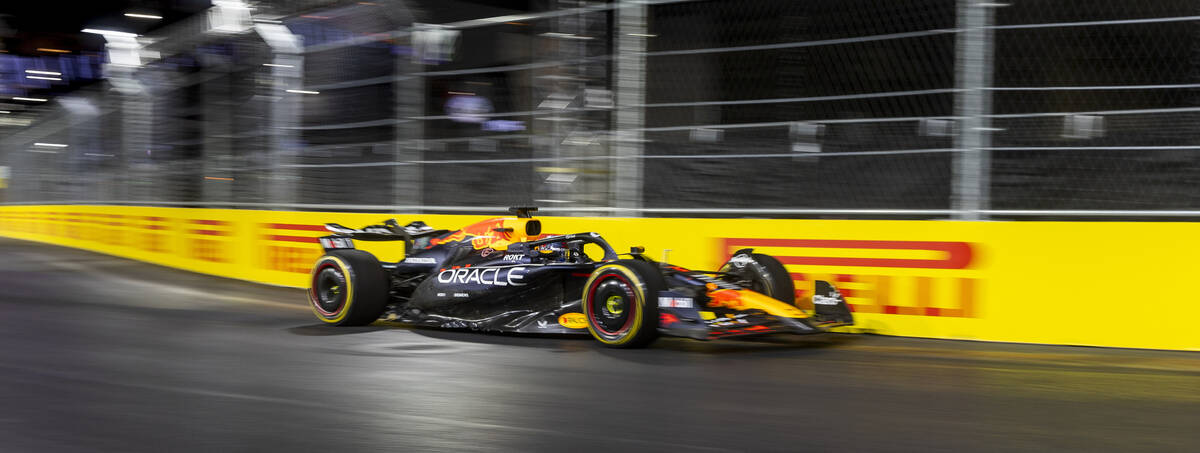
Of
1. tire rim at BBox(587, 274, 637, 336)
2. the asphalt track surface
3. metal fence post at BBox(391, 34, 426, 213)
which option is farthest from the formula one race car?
metal fence post at BBox(391, 34, 426, 213)

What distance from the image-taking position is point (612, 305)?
6805 mm

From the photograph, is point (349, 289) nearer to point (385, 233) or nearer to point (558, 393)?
point (385, 233)

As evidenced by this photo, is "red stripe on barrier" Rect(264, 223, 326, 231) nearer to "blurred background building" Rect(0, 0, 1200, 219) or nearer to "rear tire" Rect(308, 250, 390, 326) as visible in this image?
"blurred background building" Rect(0, 0, 1200, 219)

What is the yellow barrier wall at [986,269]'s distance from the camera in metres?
6.75

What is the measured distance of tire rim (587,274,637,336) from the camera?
6.61 meters

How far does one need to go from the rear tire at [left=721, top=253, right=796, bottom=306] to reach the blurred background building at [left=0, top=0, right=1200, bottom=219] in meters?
0.70

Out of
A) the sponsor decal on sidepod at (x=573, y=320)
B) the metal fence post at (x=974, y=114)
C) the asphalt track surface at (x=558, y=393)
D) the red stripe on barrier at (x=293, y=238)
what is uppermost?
the metal fence post at (x=974, y=114)

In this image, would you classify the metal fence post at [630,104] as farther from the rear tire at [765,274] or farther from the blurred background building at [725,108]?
the rear tire at [765,274]

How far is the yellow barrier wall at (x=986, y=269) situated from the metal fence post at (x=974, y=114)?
21 cm

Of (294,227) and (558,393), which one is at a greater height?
(294,227)

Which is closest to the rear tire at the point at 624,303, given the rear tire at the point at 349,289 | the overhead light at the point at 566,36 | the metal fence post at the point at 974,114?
the rear tire at the point at 349,289

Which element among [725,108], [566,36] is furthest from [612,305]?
[566,36]

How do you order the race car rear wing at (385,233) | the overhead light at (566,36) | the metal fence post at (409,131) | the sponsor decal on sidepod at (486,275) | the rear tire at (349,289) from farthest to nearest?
the metal fence post at (409,131)
the overhead light at (566,36)
the race car rear wing at (385,233)
the rear tire at (349,289)
the sponsor decal on sidepod at (486,275)

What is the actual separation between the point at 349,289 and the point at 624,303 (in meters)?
2.40
